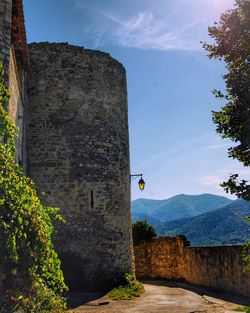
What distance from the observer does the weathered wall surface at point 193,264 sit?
46.2 feet

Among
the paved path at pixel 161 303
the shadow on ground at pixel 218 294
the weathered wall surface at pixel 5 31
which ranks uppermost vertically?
the weathered wall surface at pixel 5 31

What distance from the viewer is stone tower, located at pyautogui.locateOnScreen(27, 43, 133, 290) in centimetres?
1416

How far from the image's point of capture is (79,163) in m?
14.6

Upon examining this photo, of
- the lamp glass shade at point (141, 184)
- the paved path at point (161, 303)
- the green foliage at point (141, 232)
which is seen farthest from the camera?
the green foliage at point (141, 232)

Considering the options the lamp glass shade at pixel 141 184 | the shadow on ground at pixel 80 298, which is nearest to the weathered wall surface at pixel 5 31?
the shadow on ground at pixel 80 298

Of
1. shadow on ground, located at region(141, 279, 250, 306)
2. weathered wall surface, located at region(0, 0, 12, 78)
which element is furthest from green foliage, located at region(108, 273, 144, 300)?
weathered wall surface, located at region(0, 0, 12, 78)

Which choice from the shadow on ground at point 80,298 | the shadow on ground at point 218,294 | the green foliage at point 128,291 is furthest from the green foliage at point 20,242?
the shadow on ground at point 218,294

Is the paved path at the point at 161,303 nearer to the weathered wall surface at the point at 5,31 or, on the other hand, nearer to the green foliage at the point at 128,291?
the green foliage at the point at 128,291

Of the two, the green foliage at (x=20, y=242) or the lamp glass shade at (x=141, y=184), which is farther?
the lamp glass shade at (x=141, y=184)

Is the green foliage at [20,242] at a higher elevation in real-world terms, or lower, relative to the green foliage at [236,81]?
lower

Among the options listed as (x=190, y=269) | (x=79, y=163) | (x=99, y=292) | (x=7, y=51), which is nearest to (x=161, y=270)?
(x=190, y=269)

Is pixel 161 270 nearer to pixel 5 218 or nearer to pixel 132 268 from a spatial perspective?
pixel 132 268

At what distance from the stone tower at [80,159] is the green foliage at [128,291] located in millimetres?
351

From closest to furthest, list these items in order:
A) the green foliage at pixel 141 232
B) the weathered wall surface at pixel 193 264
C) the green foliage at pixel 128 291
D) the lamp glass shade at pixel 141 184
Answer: the green foliage at pixel 128 291
the weathered wall surface at pixel 193 264
the lamp glass shade at pixel 141 184
the green foliage at pixel 141 232
